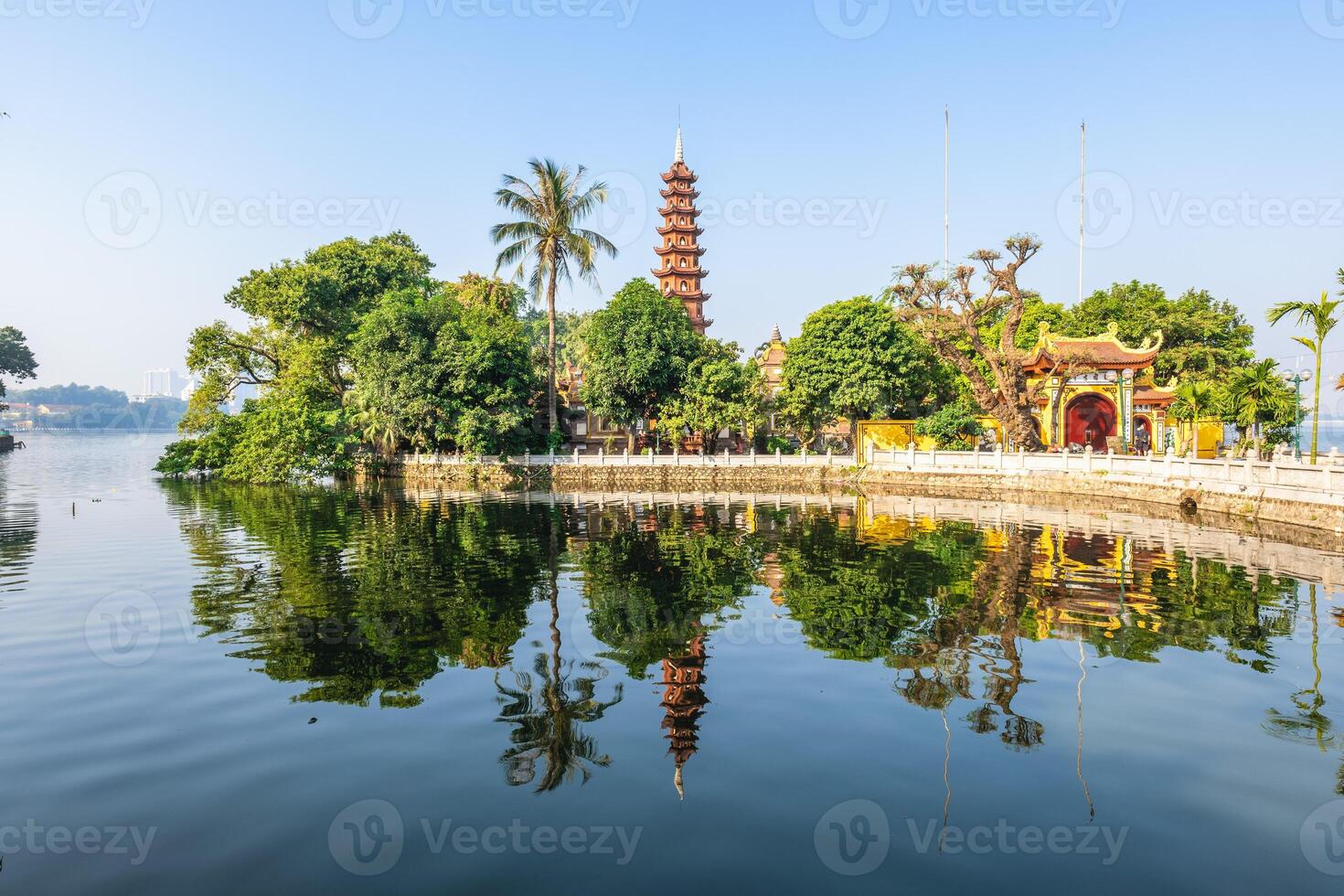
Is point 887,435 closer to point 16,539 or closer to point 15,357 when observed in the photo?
point 16,539

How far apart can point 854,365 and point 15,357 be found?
307 ft

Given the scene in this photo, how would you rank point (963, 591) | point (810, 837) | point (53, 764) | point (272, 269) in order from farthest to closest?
point (272, 269) → point (963, 591) → point (53, 764) → point (810, 837)

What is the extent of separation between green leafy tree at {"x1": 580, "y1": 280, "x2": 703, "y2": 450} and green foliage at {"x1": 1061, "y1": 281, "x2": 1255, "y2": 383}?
24.4 m

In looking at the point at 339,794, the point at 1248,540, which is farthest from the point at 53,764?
the point at 1248,540

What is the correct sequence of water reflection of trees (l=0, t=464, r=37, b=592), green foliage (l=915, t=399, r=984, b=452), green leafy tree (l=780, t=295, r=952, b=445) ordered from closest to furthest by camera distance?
Result: water reflection of trees (l=0, t=464, r=37, b=592)
green foliage (l=915, t=399, r=984, b=452)
green leafy tree (l=780, t=295, r=952, b=445)

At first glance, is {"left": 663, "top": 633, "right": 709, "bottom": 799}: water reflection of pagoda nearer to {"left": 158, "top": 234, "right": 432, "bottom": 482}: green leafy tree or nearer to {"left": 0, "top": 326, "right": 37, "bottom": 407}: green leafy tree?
{"left": 158, "top": 234, "right": 432, "bottom": 482}: green leafy tree

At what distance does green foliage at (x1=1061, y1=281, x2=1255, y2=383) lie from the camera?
4494 cm

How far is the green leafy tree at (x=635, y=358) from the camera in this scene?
42281 millimetres

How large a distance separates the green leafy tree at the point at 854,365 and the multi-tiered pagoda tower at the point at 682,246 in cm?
2162

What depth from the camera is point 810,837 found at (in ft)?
20.0

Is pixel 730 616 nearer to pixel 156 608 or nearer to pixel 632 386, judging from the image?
pixel 156 608

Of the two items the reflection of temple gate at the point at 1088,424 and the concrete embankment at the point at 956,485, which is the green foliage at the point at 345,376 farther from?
the reflection of temple gate at the point at 1088,424

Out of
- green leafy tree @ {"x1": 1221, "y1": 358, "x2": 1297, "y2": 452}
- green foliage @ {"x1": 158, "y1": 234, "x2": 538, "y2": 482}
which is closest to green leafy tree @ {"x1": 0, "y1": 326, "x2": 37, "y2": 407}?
green foliage @ {"x1": 158, "y1": 234, "x2": 538, "y2": 482}

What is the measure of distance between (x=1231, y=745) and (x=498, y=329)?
127 feet
